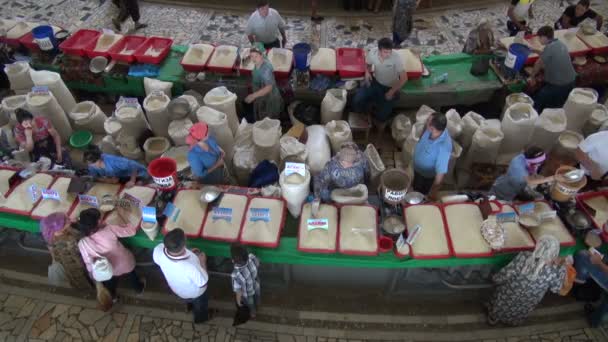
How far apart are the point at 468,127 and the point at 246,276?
3200 mm

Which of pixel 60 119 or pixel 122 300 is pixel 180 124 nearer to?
pixel 60 119

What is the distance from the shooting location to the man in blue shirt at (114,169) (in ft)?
13.3

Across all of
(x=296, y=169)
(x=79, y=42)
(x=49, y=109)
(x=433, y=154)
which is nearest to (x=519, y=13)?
(x=433, y=154)

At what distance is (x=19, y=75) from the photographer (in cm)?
554

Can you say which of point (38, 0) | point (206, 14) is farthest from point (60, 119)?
point (38, 0)

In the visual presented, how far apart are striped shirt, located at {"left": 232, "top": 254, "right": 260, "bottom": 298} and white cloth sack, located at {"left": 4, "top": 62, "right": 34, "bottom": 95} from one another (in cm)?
426

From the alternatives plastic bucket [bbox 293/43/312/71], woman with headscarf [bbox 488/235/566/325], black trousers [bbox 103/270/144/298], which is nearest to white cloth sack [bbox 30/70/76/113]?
black trousers [bbox 103/270/144/298]

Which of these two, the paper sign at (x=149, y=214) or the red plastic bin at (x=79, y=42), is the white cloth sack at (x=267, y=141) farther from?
the red plastic bin at (x=79, y=42)

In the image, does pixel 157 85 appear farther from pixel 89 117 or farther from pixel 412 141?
pixel 412 141

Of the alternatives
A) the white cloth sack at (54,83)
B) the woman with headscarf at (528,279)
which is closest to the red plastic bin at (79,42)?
the white cloth sack at (54,83)

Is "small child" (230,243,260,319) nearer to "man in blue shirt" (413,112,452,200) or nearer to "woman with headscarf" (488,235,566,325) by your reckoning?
"man in blue shirt" (413,112,452,200)

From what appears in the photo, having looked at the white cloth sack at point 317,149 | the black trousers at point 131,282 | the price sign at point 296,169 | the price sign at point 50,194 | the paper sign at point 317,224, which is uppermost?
the price sign at point 296,169

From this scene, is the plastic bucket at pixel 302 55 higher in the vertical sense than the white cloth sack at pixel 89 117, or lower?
higher

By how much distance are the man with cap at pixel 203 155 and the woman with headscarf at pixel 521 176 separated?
2781 mm
